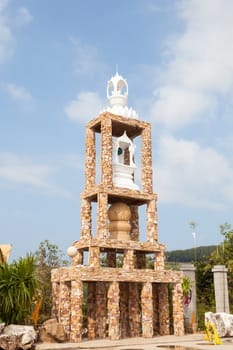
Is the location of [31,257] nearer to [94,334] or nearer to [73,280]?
[73,280]

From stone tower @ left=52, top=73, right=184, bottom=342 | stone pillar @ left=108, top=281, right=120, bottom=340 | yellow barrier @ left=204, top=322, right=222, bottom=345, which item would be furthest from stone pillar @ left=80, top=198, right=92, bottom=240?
yellow barrier @ left=204, top=322, right=222, bottom=345

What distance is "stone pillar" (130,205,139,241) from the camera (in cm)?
2832

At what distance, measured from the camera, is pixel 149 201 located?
2719cm

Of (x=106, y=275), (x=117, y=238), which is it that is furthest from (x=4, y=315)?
(x=117, y=238)

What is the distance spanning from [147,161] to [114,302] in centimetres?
923

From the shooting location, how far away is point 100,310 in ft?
81.5

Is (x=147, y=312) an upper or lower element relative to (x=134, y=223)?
lower

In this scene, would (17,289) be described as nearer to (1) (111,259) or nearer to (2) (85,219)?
(2) (85,219)

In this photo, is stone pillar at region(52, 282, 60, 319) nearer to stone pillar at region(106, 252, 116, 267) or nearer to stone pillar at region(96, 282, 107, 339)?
stone pillar at region(96, 282, 107, 339)

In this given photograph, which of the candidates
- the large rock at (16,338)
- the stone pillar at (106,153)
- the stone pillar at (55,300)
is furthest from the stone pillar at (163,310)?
the large rock at (16,338)

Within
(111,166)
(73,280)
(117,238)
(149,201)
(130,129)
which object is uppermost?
(130,129)

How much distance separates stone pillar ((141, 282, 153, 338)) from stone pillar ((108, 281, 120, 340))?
6.09 feet

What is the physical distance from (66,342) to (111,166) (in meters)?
10.2

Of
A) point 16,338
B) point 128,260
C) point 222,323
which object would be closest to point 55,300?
point 128,260
